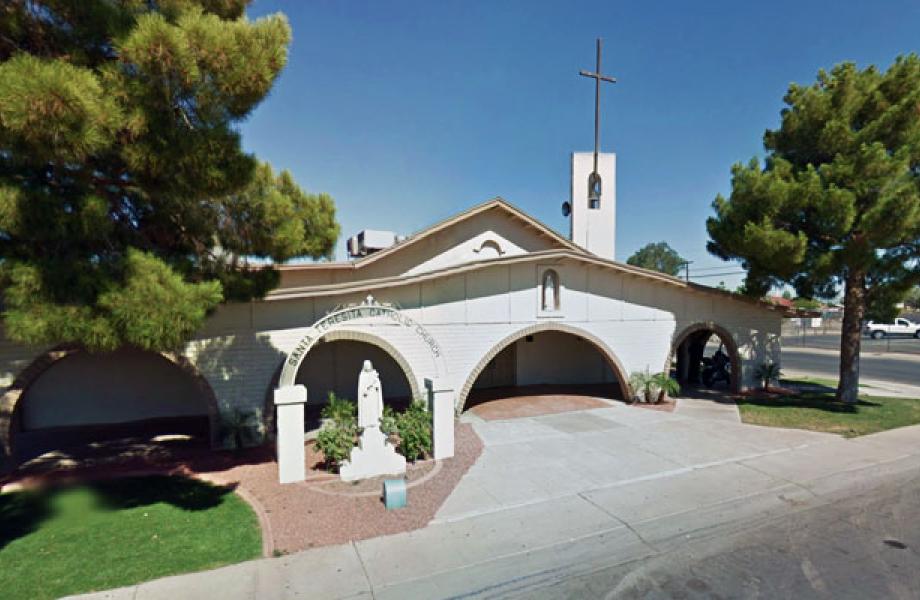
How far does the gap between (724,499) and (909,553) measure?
2.13m

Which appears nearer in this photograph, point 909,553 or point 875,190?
point 909,553

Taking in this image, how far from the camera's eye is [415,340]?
38.0ft

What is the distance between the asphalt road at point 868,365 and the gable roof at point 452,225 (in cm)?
1658

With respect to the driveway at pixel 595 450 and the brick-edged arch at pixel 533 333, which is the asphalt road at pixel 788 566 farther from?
the brick-edged arch at pixel 533 333

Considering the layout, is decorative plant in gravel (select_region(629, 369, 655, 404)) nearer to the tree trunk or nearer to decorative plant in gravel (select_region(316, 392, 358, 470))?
the tree trunk

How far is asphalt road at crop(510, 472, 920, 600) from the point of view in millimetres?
4930

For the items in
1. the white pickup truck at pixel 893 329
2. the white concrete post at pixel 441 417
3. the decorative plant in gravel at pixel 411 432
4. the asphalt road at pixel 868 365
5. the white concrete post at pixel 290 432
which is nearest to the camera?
the white concrete post at pixel 290 432

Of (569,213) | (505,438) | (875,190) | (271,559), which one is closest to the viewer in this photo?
(271,559)

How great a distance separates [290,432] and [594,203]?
1717cm

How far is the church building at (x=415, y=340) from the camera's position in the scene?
9555 millimetres

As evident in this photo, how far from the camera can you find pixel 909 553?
5.69 m

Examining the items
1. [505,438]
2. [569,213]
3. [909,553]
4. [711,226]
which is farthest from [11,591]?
[569,213]

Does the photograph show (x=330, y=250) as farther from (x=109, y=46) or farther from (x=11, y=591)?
(x=11, y=591)

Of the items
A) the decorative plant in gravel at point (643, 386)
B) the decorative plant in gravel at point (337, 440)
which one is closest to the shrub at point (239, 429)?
the decorative plant in gravel at point (337, 440)
